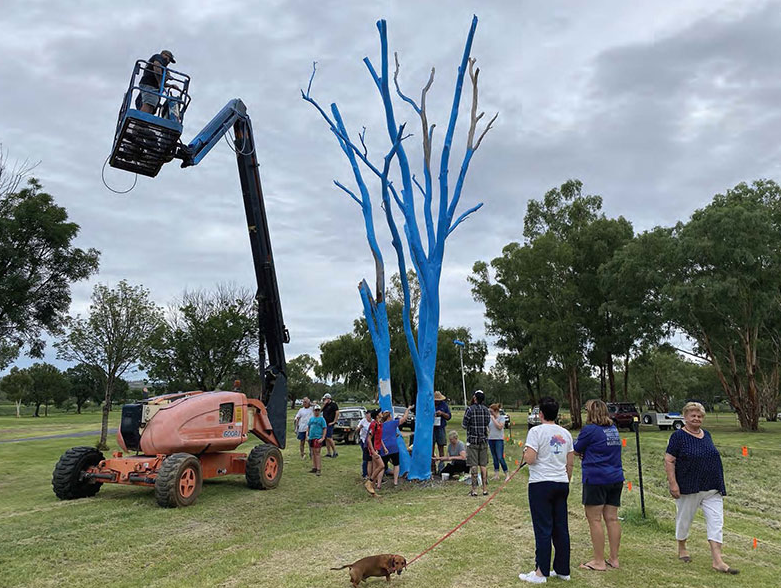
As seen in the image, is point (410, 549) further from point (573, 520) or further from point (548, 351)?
point (548, 351)

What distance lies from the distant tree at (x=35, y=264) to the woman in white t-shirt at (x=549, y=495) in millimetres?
16566

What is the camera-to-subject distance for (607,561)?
5914mm

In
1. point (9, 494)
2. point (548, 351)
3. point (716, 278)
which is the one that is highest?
point (716, 278)

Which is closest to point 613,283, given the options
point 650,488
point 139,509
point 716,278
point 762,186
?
point 716,278

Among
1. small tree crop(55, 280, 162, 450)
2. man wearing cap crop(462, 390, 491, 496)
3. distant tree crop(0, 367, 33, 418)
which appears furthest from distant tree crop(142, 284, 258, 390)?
distant tree crop(0, 367, 33, 418)

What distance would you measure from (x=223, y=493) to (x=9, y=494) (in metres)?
4.54

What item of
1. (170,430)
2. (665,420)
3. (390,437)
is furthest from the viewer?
(665,420)

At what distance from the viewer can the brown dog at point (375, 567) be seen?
16.8 feet

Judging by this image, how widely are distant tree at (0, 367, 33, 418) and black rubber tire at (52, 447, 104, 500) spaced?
6996 centimetres

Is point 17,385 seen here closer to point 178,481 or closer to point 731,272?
point 178,481

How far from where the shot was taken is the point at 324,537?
7.33 meters

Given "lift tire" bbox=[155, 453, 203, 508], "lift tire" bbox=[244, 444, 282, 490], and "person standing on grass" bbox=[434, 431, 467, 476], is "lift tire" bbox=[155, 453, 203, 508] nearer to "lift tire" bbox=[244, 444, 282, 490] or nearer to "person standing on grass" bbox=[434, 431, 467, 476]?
"lift tire" bbox=[244, 444, 282, 490]

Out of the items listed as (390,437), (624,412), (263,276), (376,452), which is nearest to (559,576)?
(376,452)

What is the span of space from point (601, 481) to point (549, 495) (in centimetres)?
68
